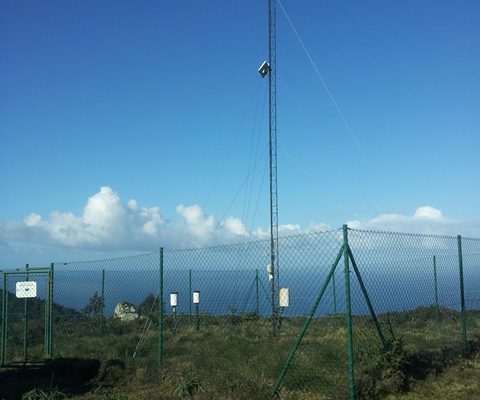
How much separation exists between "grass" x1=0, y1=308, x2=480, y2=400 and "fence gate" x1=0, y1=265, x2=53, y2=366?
2.22ft

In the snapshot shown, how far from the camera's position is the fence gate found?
44.4ft

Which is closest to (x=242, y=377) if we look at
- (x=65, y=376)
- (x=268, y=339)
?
(x=268, y=339)

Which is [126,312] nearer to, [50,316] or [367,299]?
[50,316]

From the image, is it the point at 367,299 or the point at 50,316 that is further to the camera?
the point at 50,316

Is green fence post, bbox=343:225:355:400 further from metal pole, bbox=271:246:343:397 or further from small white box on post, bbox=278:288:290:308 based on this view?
small white box on post, bbox=278:288:290:308

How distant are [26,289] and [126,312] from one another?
192 inches

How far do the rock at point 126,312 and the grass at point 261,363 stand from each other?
3.80 meters

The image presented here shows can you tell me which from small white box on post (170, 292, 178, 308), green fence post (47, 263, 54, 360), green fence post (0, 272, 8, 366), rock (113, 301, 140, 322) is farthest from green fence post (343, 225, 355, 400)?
rock (113, 301, 140, 322)

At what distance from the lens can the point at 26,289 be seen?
1363 centimetres

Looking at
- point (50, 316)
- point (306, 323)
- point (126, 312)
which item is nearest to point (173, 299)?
point (50, 316)

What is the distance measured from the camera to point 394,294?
9312 mm

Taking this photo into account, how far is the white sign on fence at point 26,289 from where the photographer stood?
44.7 ft

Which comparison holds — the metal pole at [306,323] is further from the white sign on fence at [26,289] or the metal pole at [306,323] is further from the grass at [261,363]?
the white sign on fence at [26,289]

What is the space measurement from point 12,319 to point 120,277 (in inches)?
152
